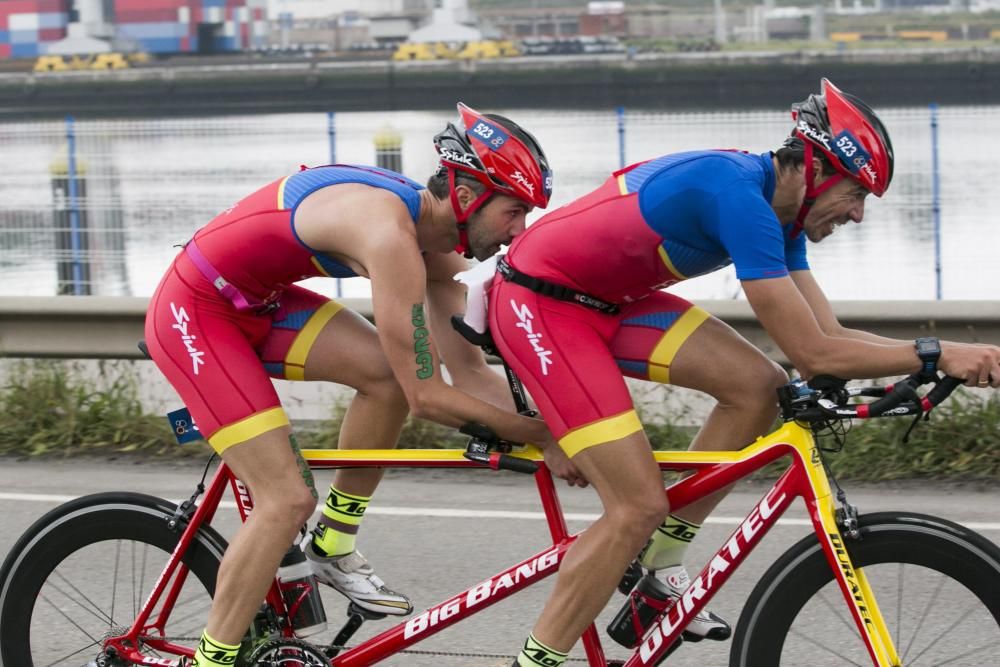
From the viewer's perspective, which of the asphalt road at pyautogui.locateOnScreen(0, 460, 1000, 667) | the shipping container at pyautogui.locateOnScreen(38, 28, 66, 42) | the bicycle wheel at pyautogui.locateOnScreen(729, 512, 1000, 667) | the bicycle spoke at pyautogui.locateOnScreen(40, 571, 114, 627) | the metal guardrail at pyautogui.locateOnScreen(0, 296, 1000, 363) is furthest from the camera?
the shipping container at pyautogui.locateOnScreen(38, 28, 66, 42)

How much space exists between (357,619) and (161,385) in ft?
14.7

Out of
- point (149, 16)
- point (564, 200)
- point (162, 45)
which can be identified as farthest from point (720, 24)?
point (564, 200)

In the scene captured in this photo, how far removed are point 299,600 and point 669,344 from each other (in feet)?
4.02

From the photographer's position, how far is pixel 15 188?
65.9 feet

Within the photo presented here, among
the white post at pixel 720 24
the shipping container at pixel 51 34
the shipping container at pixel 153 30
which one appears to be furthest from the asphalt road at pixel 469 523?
the shipping container at pixel 153 30

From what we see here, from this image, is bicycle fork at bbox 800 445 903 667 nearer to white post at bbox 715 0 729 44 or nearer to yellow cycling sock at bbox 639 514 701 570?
yellow cycling sock at bbox 639 514 701 570

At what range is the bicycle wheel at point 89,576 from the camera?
384 cm

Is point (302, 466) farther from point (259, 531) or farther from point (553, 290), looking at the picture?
point (553, 290)

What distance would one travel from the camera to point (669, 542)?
3848 mm

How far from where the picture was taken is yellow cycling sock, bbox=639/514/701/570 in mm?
3848

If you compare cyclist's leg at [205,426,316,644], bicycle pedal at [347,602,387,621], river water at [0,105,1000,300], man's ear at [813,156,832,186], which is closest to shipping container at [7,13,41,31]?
river water at [0,105,1000,300]

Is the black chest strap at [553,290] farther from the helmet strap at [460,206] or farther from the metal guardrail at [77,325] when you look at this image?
the metal guardrail at [77,325]

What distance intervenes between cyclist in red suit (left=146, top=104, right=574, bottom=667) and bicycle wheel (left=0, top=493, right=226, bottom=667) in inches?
9.7

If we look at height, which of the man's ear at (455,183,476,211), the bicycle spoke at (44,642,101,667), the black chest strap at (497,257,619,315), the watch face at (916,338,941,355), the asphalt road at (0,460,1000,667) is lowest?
the asphalt road at (0,460,1000,667)
